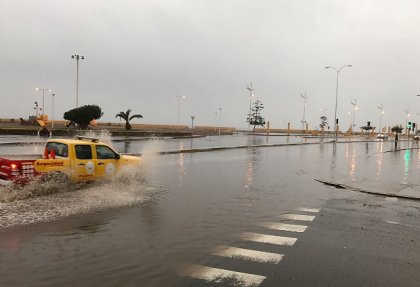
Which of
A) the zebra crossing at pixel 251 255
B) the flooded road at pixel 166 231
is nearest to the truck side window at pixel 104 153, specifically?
the flooded road at pixel 166 231

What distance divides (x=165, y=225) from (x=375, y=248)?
432cm

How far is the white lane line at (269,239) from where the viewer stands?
308 inches

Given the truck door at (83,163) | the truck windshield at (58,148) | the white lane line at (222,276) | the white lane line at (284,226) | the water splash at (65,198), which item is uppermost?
the truck windshield at (58,148)

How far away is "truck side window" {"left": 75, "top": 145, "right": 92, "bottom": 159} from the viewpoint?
41.0 ft

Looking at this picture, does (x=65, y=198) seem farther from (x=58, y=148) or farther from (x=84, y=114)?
(x=84, y=114)

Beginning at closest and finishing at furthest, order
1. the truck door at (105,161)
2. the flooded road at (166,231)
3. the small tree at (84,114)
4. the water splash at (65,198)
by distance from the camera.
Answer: the flooded road at (166,231) < the water splash at (65,198) < the truck door at (105,161) < the small tree at (84,114)

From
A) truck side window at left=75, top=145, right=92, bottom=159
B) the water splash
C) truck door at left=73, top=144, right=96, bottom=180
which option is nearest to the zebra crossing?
the water splash

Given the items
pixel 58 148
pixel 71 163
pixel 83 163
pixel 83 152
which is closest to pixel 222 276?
pixel 71 163

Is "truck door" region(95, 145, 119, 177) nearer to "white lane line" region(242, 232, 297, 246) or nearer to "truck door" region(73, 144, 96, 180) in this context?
"truck door" region(73, 144, 96, 180)

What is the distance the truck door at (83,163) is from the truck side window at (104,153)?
1.17 ft

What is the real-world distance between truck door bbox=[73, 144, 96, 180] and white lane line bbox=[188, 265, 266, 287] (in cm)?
719

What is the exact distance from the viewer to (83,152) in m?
12.7

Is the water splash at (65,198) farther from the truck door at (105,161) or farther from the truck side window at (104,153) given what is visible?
the truck side window at (104,153)

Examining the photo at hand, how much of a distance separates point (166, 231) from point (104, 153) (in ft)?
19.3
